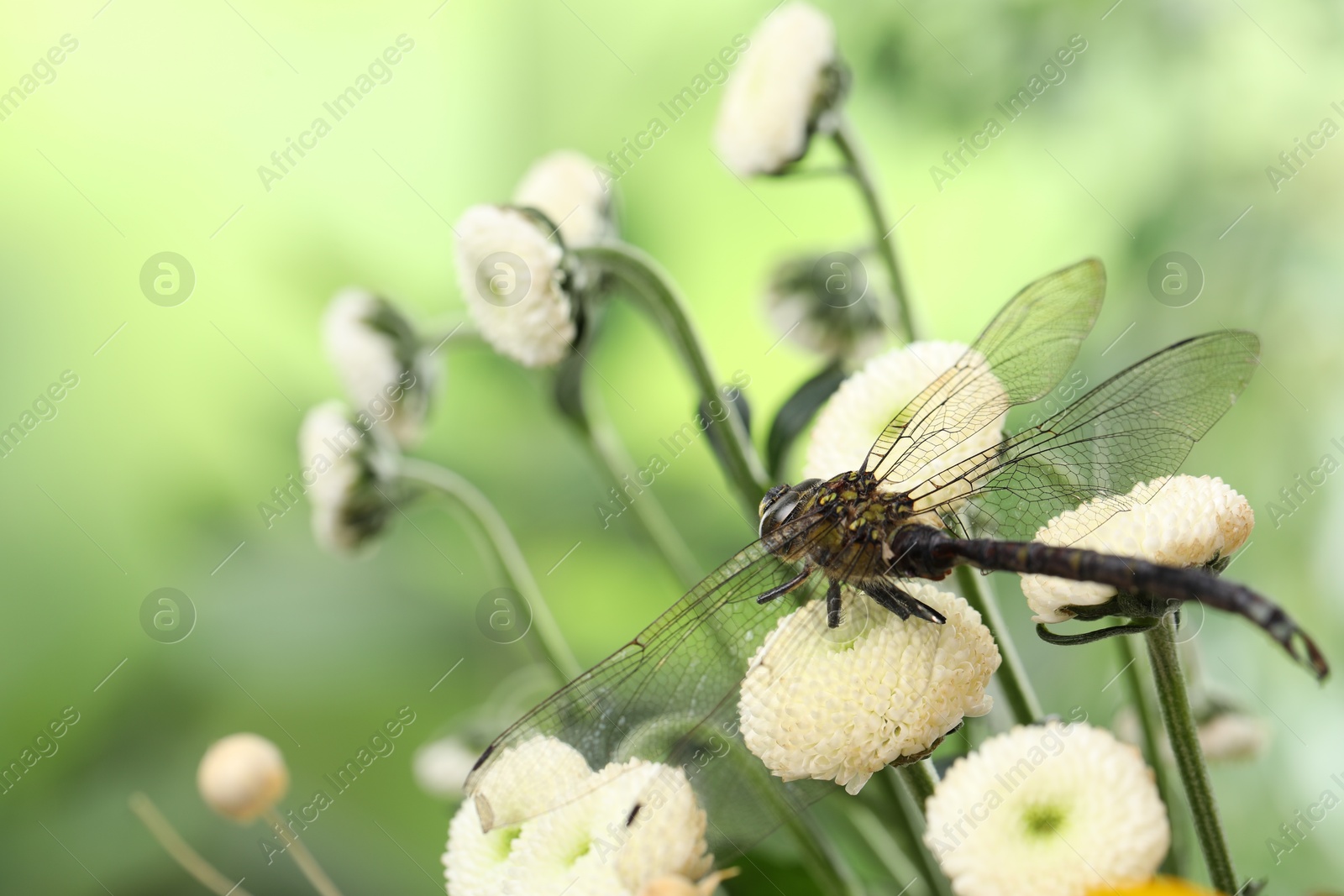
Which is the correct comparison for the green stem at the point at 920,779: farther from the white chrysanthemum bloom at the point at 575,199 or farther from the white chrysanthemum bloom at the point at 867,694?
the white chrysanthemum bloom at the point at 575,199

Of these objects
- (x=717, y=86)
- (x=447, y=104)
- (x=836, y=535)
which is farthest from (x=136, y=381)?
(x=836, y=535)

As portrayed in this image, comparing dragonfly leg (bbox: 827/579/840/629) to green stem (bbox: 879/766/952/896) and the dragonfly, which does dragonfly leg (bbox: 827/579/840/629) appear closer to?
the dragonfly

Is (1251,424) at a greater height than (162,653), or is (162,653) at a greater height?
(162,653)

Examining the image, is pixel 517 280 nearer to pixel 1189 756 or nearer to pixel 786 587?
pixel 786 587

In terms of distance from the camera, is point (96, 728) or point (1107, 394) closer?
point (1107, 394)

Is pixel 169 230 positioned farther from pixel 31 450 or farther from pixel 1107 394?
pixel 1107 394

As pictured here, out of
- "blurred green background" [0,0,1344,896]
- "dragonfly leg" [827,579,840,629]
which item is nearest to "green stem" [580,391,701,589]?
"dragonfly leg" [827,579,840,629]

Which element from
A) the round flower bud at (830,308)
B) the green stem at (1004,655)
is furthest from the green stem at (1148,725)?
the round flower bud at (830,308)
